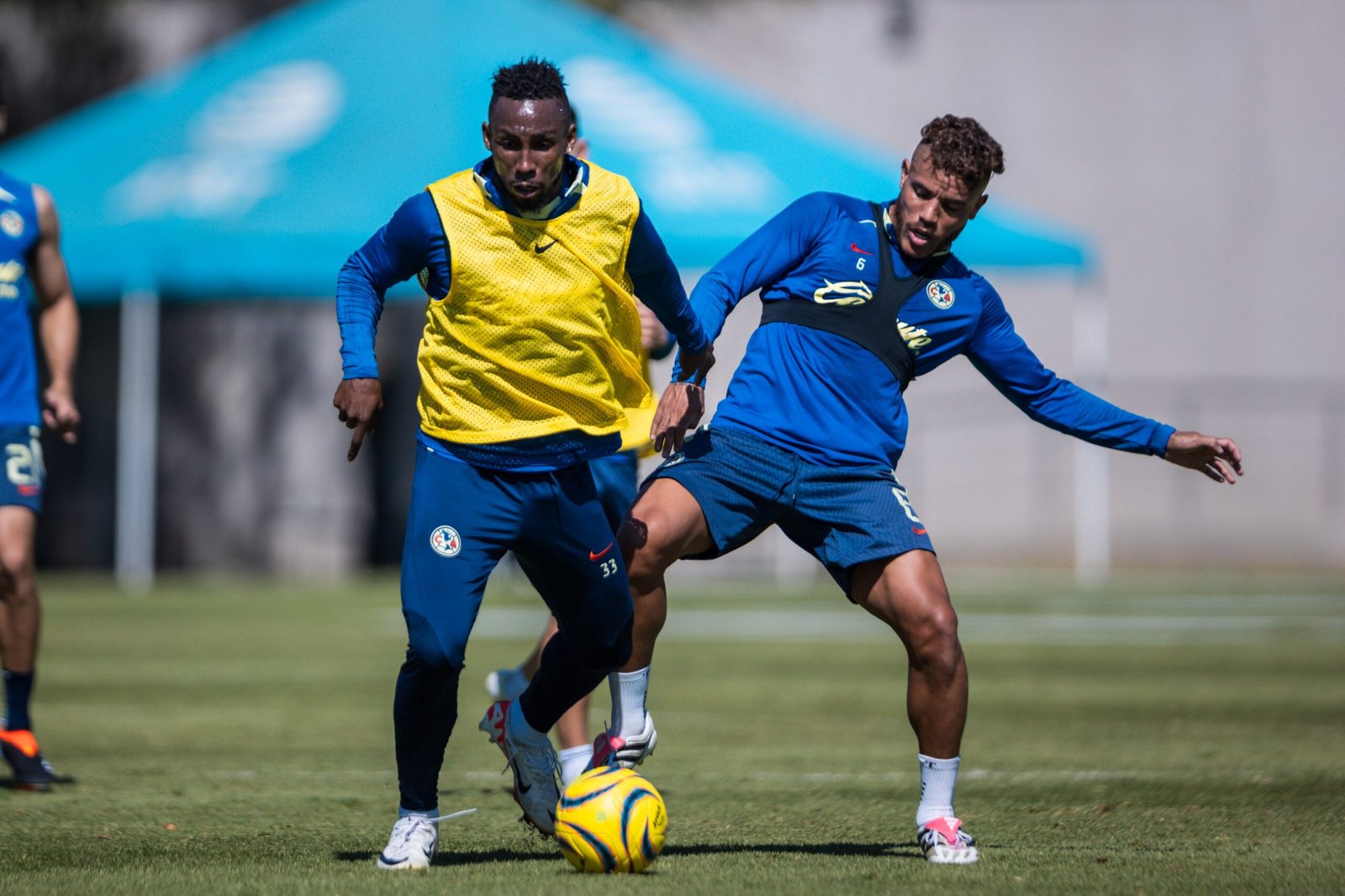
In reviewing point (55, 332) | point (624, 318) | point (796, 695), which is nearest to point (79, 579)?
point (796, 695)

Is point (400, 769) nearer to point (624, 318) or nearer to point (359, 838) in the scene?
point (359, 838)

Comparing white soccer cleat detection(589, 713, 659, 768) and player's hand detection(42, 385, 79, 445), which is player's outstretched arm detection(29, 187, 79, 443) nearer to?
player's hand detection(42, 385, 79, 445)

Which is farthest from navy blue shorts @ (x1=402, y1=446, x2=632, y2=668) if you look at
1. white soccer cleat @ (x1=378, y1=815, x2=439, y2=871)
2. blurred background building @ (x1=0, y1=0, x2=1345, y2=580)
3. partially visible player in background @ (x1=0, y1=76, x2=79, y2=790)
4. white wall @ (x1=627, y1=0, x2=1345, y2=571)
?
white wall @ (x1=627, y1=0, x2=1345, y2=571)

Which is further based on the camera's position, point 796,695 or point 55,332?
point 796,695

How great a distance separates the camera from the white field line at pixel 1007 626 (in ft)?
50.6

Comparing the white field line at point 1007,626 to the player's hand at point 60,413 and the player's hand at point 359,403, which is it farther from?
the player's hand at point 359,403

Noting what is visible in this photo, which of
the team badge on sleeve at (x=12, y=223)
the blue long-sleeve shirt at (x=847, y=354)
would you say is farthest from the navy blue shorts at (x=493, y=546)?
the team badge on sleeve at (x=12, y=223)

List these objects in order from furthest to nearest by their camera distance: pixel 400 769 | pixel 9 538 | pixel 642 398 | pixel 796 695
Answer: pixel 796 695 → pixel 9 538 → pixel 642 398 → pixel 400 769

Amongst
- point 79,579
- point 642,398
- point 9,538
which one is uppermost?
point 642,398

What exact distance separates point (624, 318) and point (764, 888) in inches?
67.1

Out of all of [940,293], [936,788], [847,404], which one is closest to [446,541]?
[847,404]

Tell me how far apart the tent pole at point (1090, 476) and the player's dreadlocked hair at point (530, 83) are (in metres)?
16.6

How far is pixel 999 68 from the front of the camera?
88.3 feet

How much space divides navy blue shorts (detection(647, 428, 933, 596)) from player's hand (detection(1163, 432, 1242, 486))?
86cm
